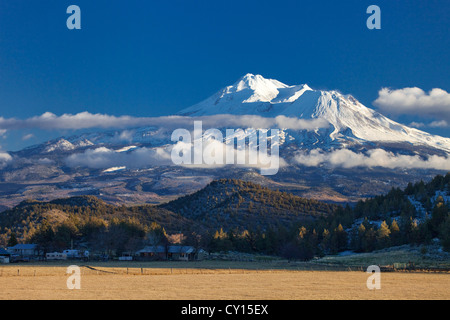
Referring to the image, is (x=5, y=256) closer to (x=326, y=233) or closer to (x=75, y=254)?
(x=75, y=254)

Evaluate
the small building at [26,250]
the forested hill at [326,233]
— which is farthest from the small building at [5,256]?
the forested hill at [326,233]

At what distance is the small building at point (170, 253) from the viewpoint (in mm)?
132250

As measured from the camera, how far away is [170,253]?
441 ft

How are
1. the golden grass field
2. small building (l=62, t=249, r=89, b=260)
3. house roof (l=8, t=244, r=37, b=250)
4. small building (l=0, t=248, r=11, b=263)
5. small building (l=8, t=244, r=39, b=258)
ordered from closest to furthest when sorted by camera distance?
the golden grass field
small building (l=0, t=248, r=11, b=263)
small building (l=62, t=249, r=89, b=260)
small building (l=8, t=244, r=39, b=258)
house roof (l=8, t=244, r=37, b=250)

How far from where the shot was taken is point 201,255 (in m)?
134

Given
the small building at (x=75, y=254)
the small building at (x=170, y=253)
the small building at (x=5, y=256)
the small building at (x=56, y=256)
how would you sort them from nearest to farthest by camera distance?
the small building at (x=5, y=256) → the small building at (x=56, y=256) → the small building at (x=75, y=254) → the small building at (x=170, y=253)

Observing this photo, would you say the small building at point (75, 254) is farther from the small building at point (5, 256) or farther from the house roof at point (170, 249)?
the house roof at point (170, 249)

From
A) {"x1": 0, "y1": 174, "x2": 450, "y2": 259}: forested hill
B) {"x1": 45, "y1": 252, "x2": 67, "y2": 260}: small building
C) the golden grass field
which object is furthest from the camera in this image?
{"x1": 45, "y1": 252, "x2": 67, "y2": 260}: small building

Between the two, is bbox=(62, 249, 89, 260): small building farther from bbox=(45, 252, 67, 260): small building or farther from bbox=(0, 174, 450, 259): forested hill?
bbox=(0, 174, 450, 259): forested hill

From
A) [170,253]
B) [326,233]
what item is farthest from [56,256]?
[326,233]

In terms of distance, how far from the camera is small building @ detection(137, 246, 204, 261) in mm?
132250

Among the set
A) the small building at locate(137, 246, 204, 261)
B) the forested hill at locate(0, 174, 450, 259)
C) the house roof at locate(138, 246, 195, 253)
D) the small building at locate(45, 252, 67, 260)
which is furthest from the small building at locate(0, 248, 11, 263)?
the house roof at locate(138, 246, 195, 253)
